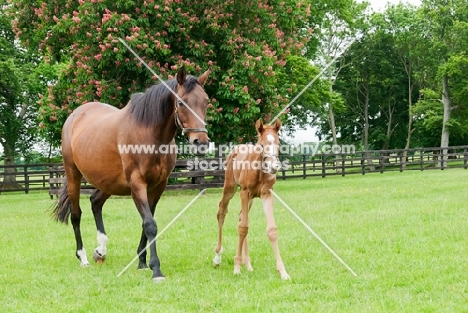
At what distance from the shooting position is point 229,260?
6715 mm

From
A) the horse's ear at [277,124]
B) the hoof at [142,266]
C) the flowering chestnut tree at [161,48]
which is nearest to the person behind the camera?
the horse's ear at [277,124]

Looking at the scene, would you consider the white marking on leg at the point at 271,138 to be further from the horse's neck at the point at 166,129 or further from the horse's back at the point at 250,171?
the horse's neck at the point at 166,129

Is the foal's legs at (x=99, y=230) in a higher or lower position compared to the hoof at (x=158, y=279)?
higher

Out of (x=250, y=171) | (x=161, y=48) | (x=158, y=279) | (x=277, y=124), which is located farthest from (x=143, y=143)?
(x=161, y=48)

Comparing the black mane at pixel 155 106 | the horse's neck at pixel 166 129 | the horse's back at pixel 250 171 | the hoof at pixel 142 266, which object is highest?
the black mane at pixel 155 106

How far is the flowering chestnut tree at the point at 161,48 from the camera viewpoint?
16172mm

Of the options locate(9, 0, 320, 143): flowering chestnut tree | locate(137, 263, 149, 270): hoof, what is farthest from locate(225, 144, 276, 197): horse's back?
locate(9, 0, 320, 143): flowering chestnut tree

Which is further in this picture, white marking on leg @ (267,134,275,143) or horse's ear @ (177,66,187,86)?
horse's ear @ (177,66,187,86)

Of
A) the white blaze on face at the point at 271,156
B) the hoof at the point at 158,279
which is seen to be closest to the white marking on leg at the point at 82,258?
the hoof at the point at 158,279

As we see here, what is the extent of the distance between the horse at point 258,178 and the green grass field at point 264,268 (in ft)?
0.78

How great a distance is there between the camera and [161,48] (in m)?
16.1

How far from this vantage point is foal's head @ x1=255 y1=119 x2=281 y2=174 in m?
5.34

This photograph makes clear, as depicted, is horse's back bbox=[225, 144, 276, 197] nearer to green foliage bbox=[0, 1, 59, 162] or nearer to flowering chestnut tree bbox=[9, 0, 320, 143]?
flowering chestnut tree bbox=[9, 0, 320, 143]

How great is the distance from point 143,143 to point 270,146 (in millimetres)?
1727
